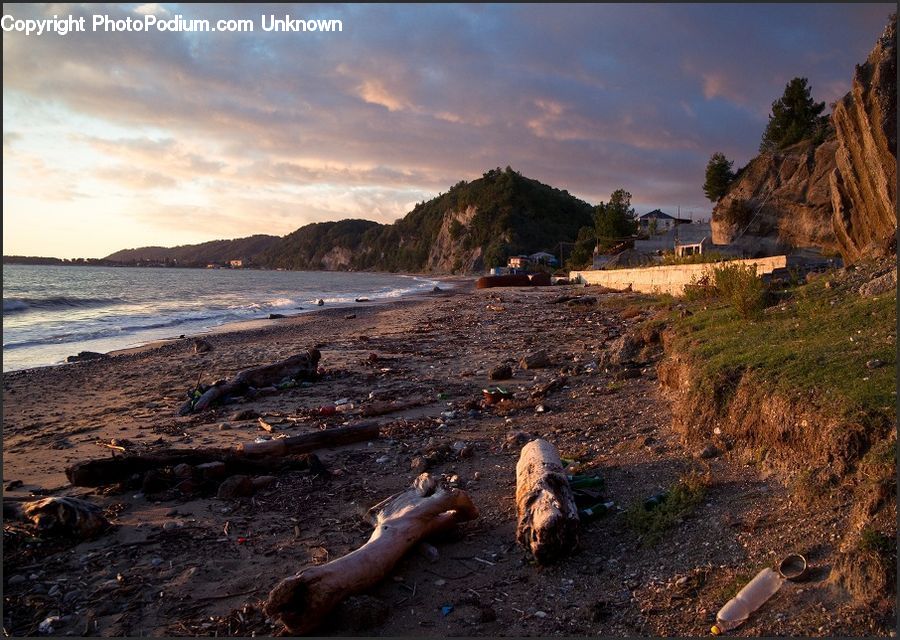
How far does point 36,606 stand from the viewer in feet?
13.2

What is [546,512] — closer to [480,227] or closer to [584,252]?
[584,252]

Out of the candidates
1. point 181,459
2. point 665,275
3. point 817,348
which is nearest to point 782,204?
point 665,275

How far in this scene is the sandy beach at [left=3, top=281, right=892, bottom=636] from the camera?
12.0ft

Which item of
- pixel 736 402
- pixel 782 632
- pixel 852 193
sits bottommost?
pixel 782 632

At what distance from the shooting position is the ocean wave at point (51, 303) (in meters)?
31.5

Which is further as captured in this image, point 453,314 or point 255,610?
point 453,314

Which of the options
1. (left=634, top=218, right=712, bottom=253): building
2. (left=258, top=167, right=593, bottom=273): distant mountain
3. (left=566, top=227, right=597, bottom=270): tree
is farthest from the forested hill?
(left=634, top=218, right=712, bottom=253): building

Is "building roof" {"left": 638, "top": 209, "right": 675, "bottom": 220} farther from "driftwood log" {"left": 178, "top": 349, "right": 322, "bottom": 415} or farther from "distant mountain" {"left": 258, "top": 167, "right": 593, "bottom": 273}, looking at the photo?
"driftwood log" {"left": 178, "top": 349, "right": 322, "bottom": 415}

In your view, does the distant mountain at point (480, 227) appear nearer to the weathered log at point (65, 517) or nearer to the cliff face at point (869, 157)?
the cliff face at point (869, 157)

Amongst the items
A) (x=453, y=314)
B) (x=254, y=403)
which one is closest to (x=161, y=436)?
(x=254, y=403)

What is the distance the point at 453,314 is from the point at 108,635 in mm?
21605

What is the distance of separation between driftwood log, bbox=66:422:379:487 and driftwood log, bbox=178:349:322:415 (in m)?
3.10

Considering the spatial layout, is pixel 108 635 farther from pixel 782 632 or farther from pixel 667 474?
pixel 667 474

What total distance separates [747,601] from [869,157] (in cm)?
929
